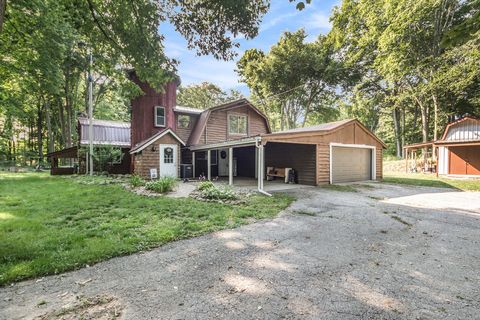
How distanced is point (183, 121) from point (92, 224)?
11.7 m

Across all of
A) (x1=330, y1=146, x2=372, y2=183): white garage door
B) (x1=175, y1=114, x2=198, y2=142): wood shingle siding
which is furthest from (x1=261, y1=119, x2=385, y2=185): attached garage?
(x1=175, y1=114, x2=198, y2=142): wood shingle siding

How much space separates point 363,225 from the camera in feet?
17.3

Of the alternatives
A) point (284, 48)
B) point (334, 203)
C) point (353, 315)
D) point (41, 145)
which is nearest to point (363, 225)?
point (334, 203)

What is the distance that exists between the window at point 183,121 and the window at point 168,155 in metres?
2.42

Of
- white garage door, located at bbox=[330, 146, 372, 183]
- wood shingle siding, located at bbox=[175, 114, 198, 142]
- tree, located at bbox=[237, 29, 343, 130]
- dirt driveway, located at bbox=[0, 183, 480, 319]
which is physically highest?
tree, located at bbox=[237, 29, 343, 130]

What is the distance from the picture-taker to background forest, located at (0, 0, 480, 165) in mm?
5633

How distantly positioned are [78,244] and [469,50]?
1936 centimetres

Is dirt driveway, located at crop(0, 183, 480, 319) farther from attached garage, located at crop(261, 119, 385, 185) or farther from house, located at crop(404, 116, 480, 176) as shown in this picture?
house, located at crop(404, 116, 480, 176)

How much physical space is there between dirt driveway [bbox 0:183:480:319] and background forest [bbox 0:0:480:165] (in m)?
2.63

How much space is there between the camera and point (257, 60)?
77.9 ft

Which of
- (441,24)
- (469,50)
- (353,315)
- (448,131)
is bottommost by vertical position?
(353,315)

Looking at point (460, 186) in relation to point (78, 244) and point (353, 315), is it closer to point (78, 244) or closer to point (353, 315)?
point (353, 315)

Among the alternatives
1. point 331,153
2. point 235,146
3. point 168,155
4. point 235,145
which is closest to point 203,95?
point 168,155

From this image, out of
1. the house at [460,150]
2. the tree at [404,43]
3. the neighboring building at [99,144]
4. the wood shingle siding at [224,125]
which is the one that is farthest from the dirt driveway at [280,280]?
the house at [460,150]
